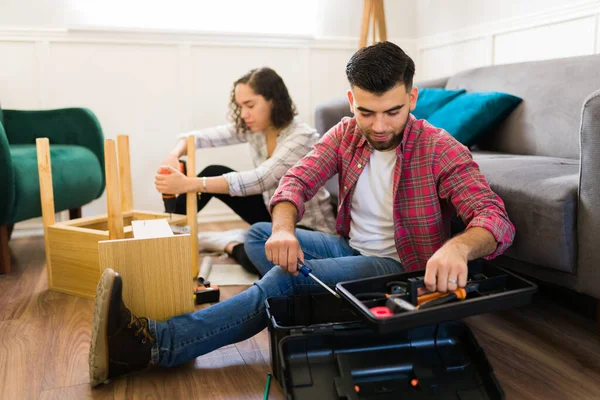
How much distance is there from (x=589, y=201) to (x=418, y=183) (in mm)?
373

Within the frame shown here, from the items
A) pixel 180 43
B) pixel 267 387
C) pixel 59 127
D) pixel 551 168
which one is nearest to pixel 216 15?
pixel 180 43

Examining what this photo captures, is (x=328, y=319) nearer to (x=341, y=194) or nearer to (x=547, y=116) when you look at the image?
(x=341, y=194)

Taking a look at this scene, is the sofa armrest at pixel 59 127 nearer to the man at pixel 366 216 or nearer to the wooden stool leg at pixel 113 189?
the wooden stool leg at pixel 113 189

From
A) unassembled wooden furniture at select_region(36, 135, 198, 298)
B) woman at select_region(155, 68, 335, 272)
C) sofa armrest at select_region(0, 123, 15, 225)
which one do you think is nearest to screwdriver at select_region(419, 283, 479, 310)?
unassembled wooden furniture at select_region(36, 135, 198, 298)

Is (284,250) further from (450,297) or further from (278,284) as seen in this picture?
(450,297)

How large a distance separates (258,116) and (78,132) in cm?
97

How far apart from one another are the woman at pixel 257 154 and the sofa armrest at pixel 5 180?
540 mm

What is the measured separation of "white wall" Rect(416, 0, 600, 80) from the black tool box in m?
1.54

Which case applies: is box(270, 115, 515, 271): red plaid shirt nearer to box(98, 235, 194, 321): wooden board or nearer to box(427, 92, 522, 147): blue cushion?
box(98, 235, 194, 321): wooden board

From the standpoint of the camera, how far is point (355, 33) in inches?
124

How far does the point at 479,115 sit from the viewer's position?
1.93 m

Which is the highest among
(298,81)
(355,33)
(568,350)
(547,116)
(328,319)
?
(355,33)

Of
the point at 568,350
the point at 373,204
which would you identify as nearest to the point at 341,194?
the point at 373,204

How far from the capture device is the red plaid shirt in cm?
117
